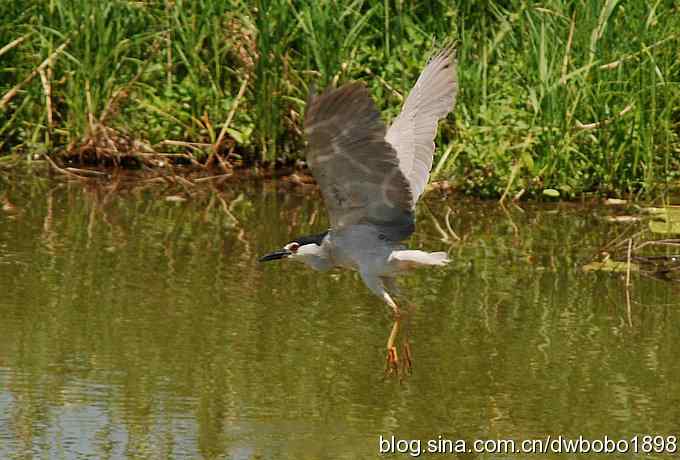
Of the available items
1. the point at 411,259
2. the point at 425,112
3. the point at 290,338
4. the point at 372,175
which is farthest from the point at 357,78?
the point at 372,175

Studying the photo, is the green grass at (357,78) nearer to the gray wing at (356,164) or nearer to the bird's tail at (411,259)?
the bird's tail at (411,259)

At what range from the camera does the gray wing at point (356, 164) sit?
17.8ft

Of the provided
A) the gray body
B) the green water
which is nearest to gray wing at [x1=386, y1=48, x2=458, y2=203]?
the gray body

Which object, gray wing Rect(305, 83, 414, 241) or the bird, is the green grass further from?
gray wing Rect(305, 83, 414, 241)

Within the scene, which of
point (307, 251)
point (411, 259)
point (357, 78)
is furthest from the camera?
point (357, 78)

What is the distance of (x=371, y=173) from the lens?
5.89 m

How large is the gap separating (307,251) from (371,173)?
834mm

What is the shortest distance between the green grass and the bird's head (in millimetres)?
2980

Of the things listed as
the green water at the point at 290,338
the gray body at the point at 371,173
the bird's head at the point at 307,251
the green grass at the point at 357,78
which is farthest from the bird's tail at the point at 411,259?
the green grass at the point at 357,78

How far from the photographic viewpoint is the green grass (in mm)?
9461

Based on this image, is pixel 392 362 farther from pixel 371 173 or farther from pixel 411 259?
pixel 371 173

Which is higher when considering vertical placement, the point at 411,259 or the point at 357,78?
the point at 357,78

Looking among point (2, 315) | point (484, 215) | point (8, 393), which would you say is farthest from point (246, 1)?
point (8, 393)

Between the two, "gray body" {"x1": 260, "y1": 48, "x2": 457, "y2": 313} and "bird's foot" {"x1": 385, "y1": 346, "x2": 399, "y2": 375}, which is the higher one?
"gray body" {"x1": 260, "y1": 48, "x2": 457, "y2": 313}
